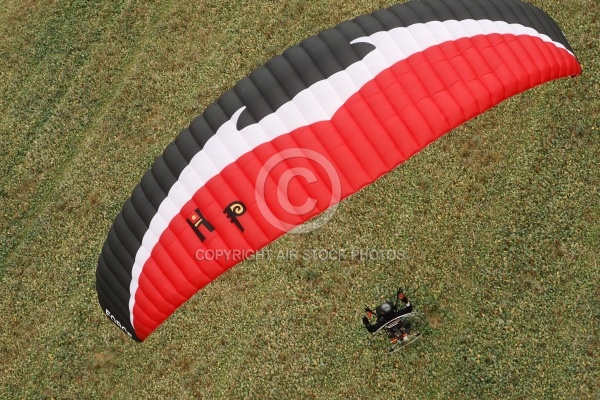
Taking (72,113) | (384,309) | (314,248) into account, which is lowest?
(384,309)

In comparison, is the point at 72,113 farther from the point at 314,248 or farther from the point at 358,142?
the point at 358,142

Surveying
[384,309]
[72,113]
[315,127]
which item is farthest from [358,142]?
[72,113]

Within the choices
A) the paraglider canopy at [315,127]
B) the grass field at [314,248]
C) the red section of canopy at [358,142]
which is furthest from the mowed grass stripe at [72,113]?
the red section of canopy at [358,142]

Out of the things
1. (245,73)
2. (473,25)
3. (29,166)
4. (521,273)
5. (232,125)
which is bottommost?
(521,273)

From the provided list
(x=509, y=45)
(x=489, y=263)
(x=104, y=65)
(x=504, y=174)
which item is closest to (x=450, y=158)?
(x=504, y=174)

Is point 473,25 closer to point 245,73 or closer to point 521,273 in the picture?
point 521,273

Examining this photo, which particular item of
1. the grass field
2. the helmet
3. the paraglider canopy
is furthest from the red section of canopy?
the grass field

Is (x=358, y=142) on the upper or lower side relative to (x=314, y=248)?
upper

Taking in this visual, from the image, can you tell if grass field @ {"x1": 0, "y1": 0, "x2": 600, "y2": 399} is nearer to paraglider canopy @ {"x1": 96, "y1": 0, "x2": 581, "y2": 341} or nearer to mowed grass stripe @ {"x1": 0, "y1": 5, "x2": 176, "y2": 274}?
mowed grass stripe @ {"x1": 0, "y1": 5, "x2": 176, "y2": 274}
